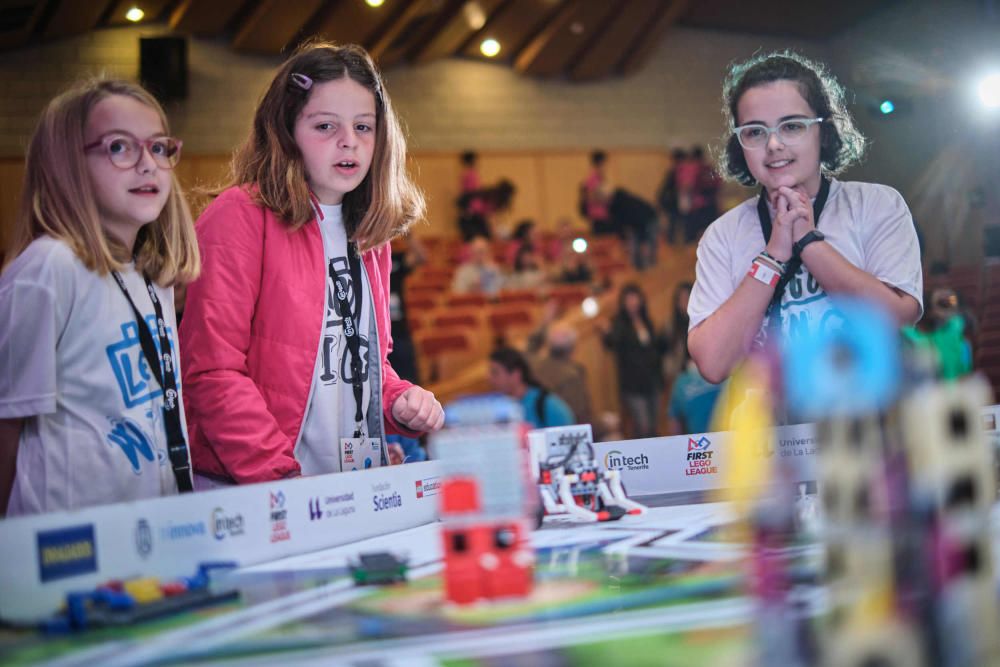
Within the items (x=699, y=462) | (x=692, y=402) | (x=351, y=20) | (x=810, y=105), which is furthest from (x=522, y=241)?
(x=699, y=462)

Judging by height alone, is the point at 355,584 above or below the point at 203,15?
below

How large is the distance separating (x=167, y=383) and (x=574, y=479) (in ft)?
2.31

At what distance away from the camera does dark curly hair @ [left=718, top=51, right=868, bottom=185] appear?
85.0 inches

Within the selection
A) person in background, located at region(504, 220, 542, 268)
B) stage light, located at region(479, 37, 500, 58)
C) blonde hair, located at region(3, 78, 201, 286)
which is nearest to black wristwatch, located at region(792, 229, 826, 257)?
blonde hair, located at region(3, 78, 201, 286)

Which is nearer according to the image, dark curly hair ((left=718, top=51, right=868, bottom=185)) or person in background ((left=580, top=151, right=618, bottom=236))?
dark curly hair ((left=718, top=51, right=868, bottom=185))

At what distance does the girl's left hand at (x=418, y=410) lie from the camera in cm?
200

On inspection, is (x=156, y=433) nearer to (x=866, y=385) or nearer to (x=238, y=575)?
(x=238, y=575)

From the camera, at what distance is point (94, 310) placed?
1624mm

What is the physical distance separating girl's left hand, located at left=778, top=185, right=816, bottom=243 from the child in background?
116 cm

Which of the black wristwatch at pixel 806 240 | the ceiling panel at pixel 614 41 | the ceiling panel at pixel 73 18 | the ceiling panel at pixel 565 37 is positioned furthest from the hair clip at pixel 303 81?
the ceiling panel at pixel 614 41

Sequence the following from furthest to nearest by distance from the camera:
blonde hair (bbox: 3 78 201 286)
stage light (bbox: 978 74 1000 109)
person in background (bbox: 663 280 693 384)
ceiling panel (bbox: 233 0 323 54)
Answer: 1. ceiling panel (bbox: 233 0 323 54)
2. person in background (bbox: 663 280 693 384)
3. stage light (bbox: 978 74 1000 109)
4. blonde hair (bbox: 3 78 201 286)

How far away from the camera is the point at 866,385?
0.75m

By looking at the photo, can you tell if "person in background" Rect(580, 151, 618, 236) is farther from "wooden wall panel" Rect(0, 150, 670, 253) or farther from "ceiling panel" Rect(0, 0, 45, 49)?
"ceiling panel" Rect(0, 0, 45, 49)

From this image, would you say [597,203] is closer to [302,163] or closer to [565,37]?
[565,37]
